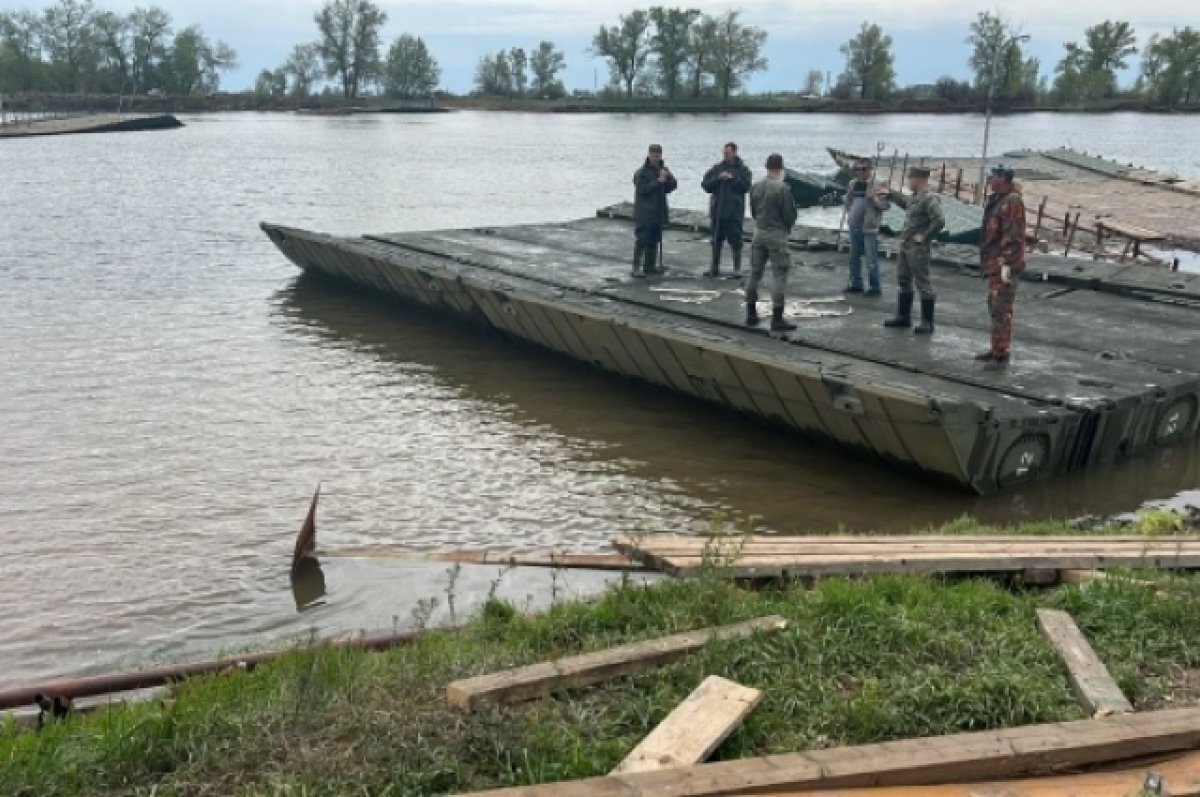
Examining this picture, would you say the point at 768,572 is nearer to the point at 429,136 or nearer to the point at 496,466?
the point at 496,466

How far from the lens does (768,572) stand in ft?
22.2

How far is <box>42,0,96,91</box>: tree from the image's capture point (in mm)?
121375

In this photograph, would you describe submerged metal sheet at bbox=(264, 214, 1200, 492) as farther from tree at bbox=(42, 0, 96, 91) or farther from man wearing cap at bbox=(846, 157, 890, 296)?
tree at bbox=(42, 0, 96, 91)

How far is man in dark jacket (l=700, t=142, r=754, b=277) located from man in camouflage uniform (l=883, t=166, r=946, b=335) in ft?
10.6

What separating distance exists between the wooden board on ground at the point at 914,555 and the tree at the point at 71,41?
12876cm

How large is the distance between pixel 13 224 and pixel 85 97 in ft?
300

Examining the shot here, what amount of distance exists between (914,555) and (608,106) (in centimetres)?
13843

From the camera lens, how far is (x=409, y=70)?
150375 mm

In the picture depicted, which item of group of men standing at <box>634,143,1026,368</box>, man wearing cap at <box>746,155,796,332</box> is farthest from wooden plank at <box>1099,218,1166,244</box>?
man wearing cap at <box>746,155,796,332</box>

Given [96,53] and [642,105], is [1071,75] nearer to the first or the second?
[642,105]

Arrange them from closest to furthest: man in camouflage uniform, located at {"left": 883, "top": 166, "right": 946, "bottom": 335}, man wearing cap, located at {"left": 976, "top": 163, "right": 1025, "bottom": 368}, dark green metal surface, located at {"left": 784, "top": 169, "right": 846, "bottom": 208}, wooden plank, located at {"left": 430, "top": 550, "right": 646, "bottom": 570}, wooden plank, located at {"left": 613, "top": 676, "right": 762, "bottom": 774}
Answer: wooden plank, located at {"left": 613, "top": 676, "right": 762, "bottom": 774}
wooden plank, located at {"left": 430, "top": 550, "right": 646, "bottom": 570}
man wearing cap, located at {"left": 976, "top": 163, "right": 1025, "bottom": 368}
man in camouflage uniform, located at {"left": 883, "top": 166, "right": 946, "bottom": 335}
dark green metal surface, located at {"left": 784, "top": 169, "right": 846, "bottom": 208}

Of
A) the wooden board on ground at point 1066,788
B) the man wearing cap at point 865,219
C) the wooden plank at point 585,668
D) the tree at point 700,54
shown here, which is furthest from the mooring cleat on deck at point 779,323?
the tree at point 700,54

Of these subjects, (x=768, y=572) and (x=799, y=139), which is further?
(x=799, y=139)

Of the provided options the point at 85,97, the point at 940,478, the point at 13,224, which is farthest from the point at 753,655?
the point at 85,97
